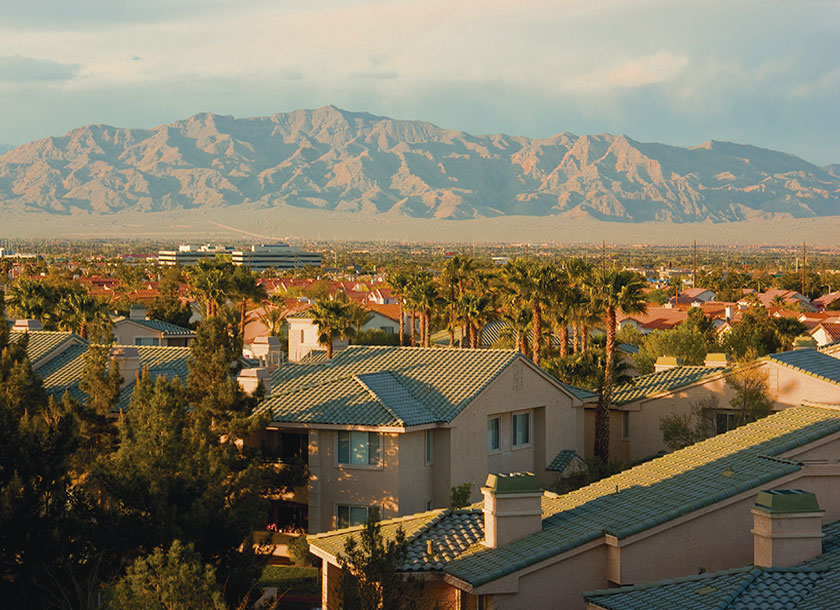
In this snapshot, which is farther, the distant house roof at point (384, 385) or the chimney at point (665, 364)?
the chimney at point (665, 364)

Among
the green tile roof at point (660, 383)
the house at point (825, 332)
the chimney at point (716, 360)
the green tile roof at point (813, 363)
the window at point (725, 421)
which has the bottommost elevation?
the house at point (825, 332)

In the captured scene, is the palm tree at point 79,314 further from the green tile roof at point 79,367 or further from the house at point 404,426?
the house at point 404,426

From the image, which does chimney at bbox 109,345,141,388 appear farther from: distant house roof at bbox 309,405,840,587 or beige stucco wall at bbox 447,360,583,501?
distant house roof at bbox 309,405,840,587

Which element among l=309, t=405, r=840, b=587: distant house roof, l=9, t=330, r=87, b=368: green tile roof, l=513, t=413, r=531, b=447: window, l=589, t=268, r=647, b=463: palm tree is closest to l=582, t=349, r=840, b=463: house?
l=589, t=268, r=647, b=463: palm tree

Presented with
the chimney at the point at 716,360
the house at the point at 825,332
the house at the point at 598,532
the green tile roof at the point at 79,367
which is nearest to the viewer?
the house at the point at 598,532

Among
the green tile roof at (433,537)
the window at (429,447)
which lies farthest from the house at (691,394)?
the green tile roof at (433,537)

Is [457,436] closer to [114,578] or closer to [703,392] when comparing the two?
[703,392]

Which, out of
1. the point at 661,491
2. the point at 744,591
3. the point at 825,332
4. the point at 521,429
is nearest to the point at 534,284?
the point at 521,429
